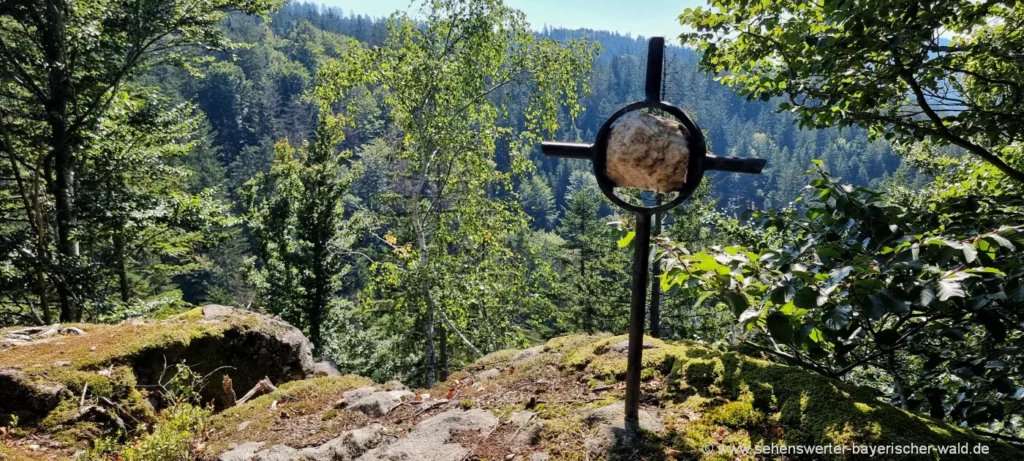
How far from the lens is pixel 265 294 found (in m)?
16.1

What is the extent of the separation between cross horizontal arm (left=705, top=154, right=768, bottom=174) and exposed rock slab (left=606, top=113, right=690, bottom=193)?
0.72 ft

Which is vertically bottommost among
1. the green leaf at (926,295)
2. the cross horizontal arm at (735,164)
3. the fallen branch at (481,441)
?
the fallen branch at (481,441)

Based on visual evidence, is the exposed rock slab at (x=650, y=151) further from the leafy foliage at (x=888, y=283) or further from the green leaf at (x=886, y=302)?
the green leaf at (x=886, y=302)

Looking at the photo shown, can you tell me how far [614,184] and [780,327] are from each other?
1011 millimetres

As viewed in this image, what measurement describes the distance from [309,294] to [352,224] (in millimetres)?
3237

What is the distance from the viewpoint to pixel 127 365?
435 centimetres

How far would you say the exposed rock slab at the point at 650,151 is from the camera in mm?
2297

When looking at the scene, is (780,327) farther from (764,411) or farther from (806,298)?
(764,411)

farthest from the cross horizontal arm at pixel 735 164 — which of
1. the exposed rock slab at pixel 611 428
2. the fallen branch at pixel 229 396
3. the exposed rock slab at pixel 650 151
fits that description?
the fallen branch at pixel 229 396

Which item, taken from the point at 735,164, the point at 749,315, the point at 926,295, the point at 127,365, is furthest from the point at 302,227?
the point at 926,295

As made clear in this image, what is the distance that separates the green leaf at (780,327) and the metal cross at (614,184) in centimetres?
66

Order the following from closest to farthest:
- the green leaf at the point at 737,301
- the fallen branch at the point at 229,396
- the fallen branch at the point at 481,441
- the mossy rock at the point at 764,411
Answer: the green leaf at the point at 737,301, the mossy rock at the point at 764,411, the fallen branch at the point at 481,441, the fallen branch at the point at 229,396

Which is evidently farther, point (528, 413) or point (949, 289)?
point (528, 413)

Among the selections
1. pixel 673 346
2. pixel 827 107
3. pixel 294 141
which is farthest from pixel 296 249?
pixel 294 141
